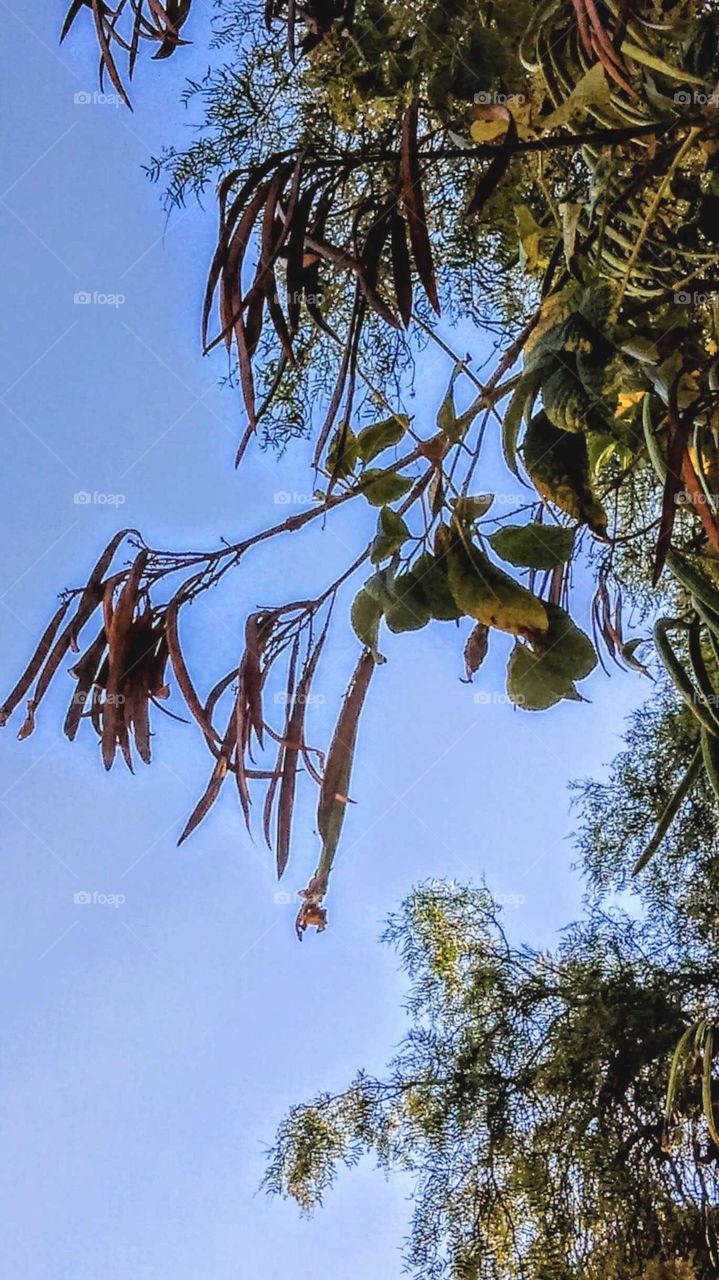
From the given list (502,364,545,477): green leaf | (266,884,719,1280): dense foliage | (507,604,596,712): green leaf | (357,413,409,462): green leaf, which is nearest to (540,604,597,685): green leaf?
(507,604,596,712): green leaf

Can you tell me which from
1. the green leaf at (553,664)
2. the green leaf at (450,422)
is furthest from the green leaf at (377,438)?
the green leaf at (553,664)

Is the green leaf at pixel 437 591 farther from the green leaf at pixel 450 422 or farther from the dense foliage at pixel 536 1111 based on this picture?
the dense foliage at pixel 536 1111

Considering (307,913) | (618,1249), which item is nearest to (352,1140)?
(618,1249)

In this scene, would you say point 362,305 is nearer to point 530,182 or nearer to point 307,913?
point 307,913

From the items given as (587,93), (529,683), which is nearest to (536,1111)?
(529,683)

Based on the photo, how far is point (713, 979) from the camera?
5.76 feet

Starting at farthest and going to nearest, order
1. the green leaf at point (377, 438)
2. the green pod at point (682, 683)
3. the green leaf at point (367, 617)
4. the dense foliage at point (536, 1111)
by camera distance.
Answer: the dense foliage at point (536, 1111) → the green leaf at point (377, 438) → the green leaf at point (367, 617) → the green pod at point (682, 683)

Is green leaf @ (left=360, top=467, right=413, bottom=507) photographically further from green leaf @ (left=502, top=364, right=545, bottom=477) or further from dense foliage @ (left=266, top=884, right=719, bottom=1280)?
dense foliage @ (left=266, top=884, right=719, bottom=1280)

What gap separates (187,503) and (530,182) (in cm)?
75

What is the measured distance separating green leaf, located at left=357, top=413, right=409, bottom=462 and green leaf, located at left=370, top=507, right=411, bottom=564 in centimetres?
15

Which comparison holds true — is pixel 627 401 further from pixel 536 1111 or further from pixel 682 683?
pixel 536 1111

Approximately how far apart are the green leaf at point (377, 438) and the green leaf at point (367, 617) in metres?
0.16

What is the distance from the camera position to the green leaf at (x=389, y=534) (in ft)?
2.66

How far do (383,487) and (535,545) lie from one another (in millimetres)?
174
